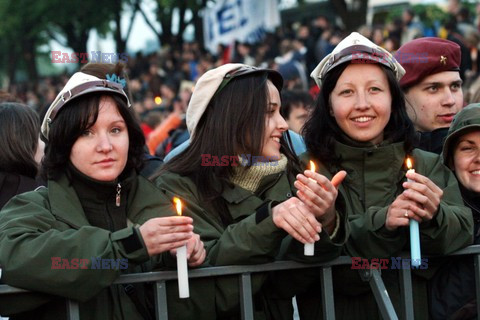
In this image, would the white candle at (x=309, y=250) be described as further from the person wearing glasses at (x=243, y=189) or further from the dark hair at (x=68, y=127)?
the dark hair at (x=68, y=127)

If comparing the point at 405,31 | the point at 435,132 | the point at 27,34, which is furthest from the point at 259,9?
the point at 27,34

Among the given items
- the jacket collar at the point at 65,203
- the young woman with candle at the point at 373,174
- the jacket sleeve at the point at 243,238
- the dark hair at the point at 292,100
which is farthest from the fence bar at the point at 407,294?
the dark hair at the point at 292,100

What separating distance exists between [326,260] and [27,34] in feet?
123

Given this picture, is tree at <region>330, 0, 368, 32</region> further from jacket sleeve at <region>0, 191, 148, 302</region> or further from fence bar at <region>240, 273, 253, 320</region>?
jacket sleeve at <region>0, 191, 148, 302</region>

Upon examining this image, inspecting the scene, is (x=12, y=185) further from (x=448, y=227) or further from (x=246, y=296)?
(x=448, y=227)

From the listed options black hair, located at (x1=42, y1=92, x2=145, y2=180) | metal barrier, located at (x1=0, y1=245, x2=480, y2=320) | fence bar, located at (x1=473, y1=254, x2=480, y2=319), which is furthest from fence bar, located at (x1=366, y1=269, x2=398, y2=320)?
black hair, located at (x1=42, y1=92, x2=145, y2=180)

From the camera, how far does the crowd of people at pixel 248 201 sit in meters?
3.35

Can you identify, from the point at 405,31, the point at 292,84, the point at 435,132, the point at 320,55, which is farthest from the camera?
the point at 405,31

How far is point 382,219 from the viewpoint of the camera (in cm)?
366

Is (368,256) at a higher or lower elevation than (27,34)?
lower

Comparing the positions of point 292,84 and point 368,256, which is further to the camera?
point 292,84

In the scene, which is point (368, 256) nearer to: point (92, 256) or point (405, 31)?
point (92, 256)

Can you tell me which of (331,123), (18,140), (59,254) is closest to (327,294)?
(331,123)

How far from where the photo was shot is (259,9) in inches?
805
